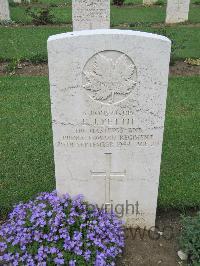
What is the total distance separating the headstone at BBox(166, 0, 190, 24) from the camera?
14164mm

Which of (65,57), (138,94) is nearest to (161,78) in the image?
(138,94)

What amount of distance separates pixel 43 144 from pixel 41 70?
3747 millimetres

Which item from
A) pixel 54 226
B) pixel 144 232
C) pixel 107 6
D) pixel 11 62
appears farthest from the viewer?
pixel 107 6

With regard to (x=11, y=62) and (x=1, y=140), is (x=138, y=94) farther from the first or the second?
(x=11, y=62)

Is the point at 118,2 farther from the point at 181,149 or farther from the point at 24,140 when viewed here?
the point at 181,149

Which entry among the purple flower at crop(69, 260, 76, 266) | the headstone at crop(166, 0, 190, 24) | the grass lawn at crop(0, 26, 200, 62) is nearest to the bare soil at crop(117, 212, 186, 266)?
the purple flower at crop(69, 260, 76, 266)

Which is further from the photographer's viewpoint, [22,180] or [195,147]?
[195,147]

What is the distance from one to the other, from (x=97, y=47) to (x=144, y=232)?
2.15 meters

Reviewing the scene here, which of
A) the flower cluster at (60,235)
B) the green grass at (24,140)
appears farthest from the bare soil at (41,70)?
the flower cluster at (60,235)

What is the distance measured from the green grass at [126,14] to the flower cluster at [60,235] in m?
10.9

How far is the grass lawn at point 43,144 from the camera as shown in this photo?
194 inches

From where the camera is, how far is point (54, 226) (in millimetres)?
3797

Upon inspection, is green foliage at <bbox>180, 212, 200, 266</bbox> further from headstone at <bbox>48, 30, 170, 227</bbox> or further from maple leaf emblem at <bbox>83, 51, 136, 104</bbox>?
maple leaf emblem at <bbox>83, 51, 136, 104</bbox>

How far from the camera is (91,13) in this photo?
33.5 ft
